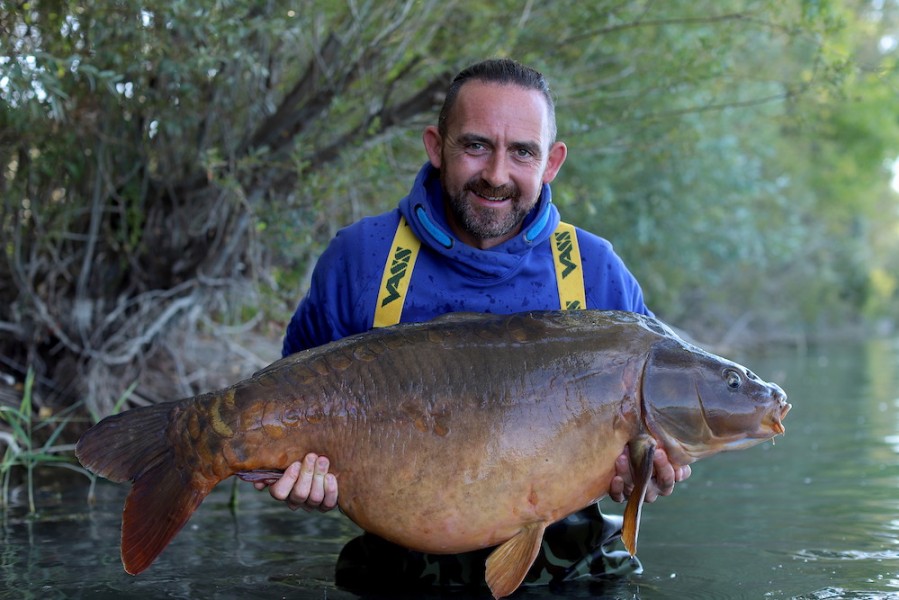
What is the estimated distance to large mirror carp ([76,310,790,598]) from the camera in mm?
2924

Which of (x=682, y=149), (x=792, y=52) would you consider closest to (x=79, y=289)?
(x=682, y=149)

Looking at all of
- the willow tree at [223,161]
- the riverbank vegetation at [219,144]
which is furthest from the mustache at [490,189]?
the willow tree at [223,161]

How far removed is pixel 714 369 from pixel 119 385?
512 cm

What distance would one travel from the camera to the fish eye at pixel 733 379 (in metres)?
3.01

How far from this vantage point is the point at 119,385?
23.2 ft

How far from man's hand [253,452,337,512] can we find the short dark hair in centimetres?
132

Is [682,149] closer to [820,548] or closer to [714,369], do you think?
[820,548]

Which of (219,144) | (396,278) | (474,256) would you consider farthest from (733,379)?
(219,144)

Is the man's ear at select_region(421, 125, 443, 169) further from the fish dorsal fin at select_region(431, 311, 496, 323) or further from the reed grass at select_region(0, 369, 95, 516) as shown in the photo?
the reed grass at select_region(0, 369, 95, 516)

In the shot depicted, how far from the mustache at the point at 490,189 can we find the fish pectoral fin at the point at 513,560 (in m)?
1.15

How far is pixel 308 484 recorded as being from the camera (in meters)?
2.96

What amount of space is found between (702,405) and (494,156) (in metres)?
1.11

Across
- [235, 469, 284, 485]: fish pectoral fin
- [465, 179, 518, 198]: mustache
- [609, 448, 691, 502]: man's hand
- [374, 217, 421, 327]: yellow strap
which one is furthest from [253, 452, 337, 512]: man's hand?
[465, 179, 518, 198]: mustache

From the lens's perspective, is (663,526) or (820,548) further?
(663,526)
